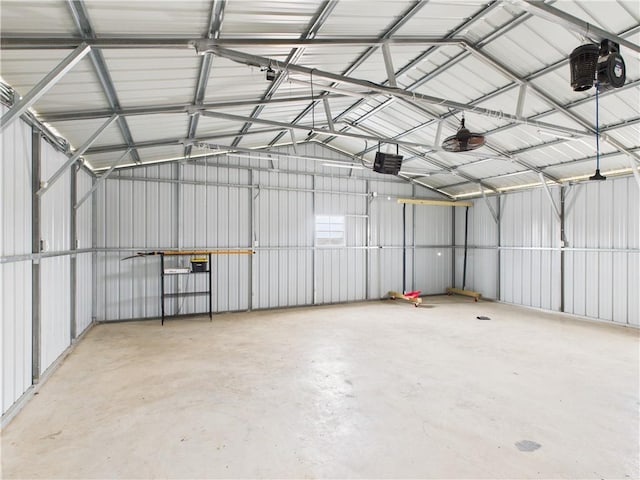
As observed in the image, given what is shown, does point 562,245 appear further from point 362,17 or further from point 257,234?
point 362,17

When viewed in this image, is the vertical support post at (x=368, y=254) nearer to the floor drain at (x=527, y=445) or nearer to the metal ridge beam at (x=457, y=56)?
the metal ridge beam at (x=457, y=56)

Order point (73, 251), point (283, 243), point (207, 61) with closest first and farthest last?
1. point (207, 61)
2. point (73, 251)
3. point (283, 243)

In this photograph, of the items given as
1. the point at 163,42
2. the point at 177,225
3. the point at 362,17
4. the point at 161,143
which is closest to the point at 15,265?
the point at 163,42

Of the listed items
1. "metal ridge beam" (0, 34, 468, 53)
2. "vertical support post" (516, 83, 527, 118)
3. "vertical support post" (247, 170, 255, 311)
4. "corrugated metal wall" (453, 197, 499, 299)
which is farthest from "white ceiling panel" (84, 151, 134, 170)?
"corrugated metal wall" (453, 197, 499, 299)

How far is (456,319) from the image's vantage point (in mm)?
7859

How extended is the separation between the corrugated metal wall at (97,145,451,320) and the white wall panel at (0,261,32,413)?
12.5 ft

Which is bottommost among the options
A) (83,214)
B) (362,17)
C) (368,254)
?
(368,254)

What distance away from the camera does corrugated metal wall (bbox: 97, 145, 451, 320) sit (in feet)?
25.0

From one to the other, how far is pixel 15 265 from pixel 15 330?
65 centimetres

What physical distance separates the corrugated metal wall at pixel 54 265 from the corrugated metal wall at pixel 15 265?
336 mm

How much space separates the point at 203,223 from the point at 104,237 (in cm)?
201

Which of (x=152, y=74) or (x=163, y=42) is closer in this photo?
(x=163, y=42)

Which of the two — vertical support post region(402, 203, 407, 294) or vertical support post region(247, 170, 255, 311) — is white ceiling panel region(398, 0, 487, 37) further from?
vertical support post region(402, 203, 407, 294)

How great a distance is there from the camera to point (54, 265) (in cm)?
469
